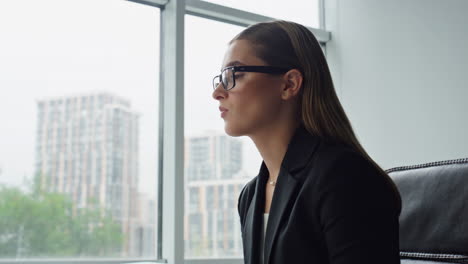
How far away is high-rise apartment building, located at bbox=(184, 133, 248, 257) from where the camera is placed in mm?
3064

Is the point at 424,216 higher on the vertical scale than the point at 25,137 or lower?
lower

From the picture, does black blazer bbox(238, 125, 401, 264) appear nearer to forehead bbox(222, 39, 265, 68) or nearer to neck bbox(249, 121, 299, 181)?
neck bbox(249, 121, 299, 181)

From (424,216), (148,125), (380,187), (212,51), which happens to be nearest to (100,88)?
(148,125)

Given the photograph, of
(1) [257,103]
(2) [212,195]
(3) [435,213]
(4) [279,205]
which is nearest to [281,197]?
(4) [279,205]

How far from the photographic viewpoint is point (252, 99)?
4.49 feet

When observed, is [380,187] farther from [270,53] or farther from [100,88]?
[100,88]

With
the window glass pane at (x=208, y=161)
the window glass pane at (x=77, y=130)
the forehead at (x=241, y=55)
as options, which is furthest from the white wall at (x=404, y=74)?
the forehead at (x=241, y=55)

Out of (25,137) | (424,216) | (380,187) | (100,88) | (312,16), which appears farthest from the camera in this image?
(312,16)

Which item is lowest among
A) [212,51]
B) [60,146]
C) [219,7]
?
[60,146]

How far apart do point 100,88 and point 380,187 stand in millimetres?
2022

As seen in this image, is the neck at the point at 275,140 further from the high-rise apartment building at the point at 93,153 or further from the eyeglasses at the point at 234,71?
the high-rise apartment building at the point at 93,153

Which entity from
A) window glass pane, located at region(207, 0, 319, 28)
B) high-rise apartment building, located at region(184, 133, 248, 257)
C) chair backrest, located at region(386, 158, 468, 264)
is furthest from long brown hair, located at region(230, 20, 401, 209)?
window glass pane, located at region(207, 0, 319, 28)

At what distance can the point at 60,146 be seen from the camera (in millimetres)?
2656

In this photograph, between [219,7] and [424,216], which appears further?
[219,7]
